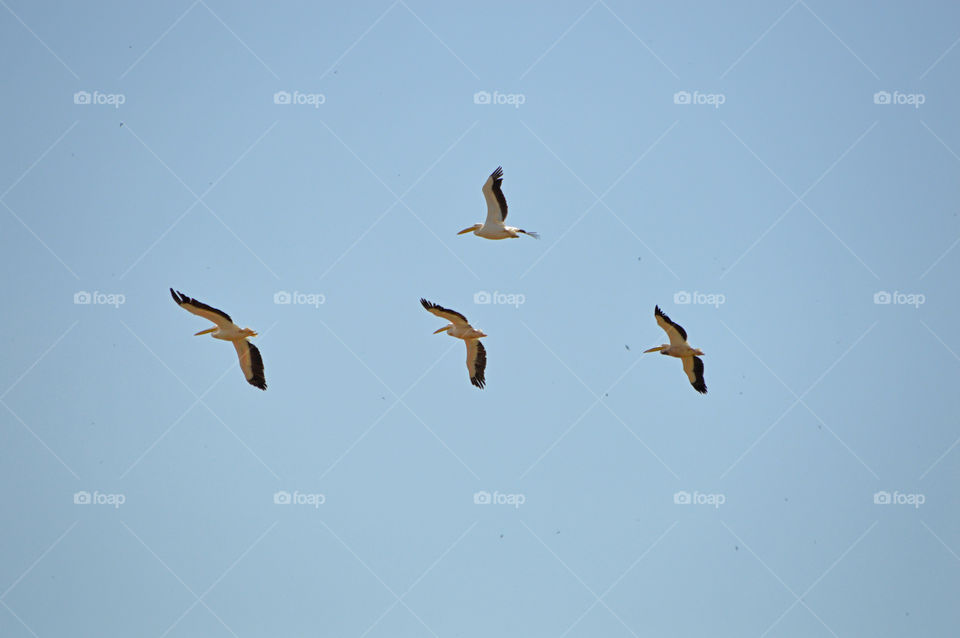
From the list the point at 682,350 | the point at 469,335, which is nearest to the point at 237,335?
the point at 469,335

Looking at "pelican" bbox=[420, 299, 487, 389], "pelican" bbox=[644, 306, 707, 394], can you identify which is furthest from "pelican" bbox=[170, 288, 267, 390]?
"pelican" bbox=[644, 306, 707, 394]

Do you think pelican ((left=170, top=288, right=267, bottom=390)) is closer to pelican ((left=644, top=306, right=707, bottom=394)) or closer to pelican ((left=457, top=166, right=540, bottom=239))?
pelican ((left=457, top=166, right=540, bottom=239))

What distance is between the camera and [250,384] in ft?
89.8

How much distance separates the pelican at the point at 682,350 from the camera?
1056 inches

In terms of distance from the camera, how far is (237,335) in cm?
2692

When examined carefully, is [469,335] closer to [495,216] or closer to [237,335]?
[495,216]

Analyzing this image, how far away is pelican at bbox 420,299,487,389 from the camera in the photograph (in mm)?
27062

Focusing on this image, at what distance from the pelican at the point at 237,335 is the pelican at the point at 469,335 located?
3613mm

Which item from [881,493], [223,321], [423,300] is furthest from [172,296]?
[881,493]

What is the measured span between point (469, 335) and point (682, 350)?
4403 mm

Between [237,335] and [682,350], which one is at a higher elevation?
[682,350]

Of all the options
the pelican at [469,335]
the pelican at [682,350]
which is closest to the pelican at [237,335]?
the pelican at [469,335]

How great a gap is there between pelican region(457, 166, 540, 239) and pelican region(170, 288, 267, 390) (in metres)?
4.89

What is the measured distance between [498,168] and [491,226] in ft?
3.91
